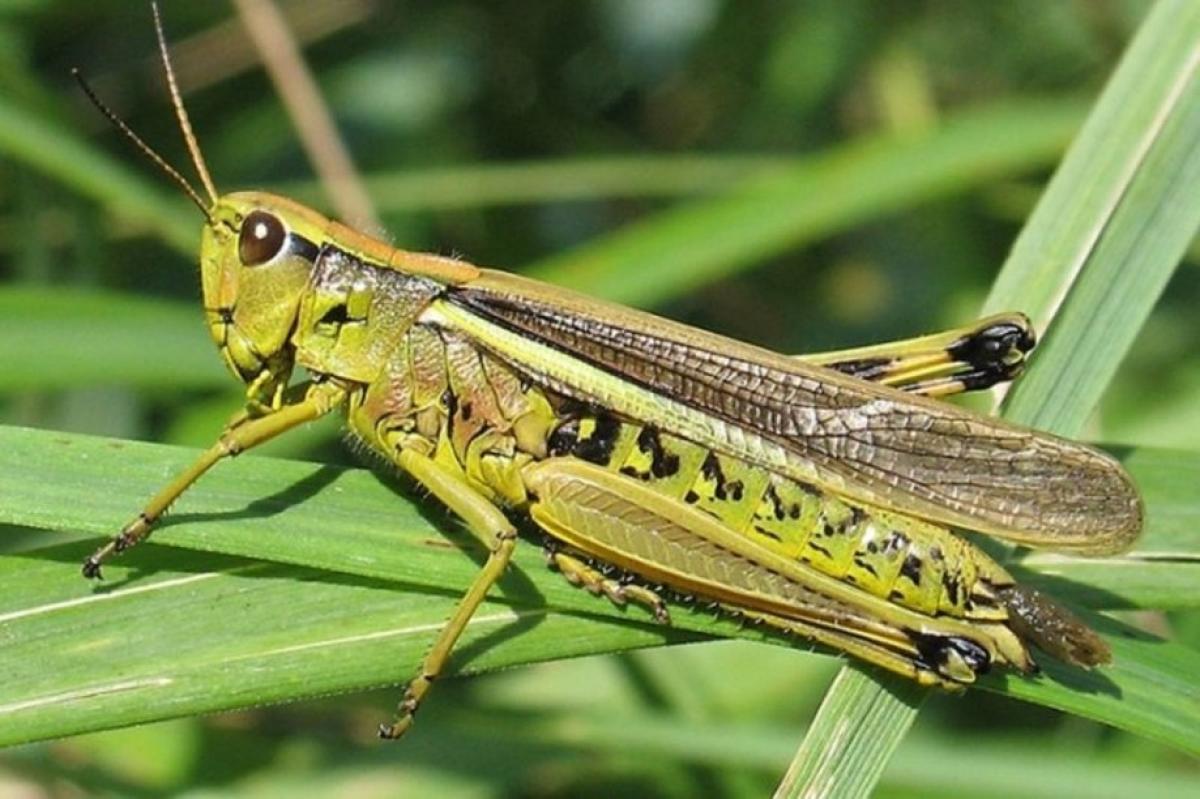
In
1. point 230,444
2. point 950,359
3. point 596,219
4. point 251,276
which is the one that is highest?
point 950,359

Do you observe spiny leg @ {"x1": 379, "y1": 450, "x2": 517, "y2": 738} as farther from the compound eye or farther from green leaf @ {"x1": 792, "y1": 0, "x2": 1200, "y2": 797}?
green leaf @ {"x1": 792, "y1": 0, "x2": 1200, "y2": 797}

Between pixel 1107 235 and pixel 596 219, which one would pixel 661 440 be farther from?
pixel 596 219

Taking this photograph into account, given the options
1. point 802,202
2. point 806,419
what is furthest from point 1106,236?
point 802,202

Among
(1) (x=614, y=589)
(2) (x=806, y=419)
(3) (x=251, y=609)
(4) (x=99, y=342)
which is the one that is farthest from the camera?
(4) (x=99, y=342)

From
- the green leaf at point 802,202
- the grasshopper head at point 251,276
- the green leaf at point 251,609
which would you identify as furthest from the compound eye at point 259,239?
the green leaf at point 802,202

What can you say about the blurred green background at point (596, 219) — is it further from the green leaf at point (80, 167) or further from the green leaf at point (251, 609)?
the green leaf at point (251, 609)

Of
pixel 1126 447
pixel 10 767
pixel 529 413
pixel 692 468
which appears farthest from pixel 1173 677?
pixel 10 767

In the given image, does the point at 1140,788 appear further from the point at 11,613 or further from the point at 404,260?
the point at 11,613
